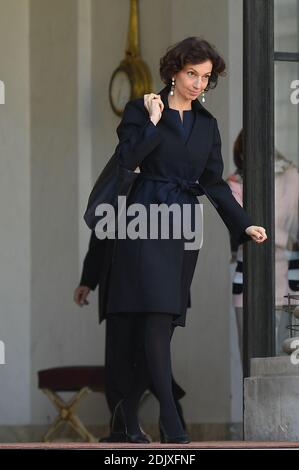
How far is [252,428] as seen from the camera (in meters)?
8.41

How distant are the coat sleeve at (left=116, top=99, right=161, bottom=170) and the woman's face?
0.20 m

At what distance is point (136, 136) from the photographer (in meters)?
7.75

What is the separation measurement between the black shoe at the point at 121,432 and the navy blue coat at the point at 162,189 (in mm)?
549

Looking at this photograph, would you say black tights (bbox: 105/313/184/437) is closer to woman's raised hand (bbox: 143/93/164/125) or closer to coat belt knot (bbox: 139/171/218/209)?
coat belt knot (bbox: 139/171/218/209)

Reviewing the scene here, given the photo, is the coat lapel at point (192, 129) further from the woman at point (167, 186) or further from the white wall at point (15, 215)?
the white wall at point (15, 215)

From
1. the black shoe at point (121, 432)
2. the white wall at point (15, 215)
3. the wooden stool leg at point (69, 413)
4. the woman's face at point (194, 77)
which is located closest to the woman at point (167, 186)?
the woman's face at point (194, 77)

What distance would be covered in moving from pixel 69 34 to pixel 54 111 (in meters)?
0.50

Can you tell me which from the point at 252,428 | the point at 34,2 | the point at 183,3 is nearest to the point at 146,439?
the point at 252,428

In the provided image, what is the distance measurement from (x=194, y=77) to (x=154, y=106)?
8.4 inches

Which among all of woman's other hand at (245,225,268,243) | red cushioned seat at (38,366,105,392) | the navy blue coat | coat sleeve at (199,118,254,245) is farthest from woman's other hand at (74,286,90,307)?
woman's other hand at (245,225,268,243)

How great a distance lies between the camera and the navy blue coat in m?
7.77

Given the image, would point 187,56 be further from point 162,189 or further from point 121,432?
point 121,432

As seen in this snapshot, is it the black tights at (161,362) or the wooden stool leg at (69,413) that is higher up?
the black tights at (161,362)

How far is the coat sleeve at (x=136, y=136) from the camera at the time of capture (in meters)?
A: 7.70
